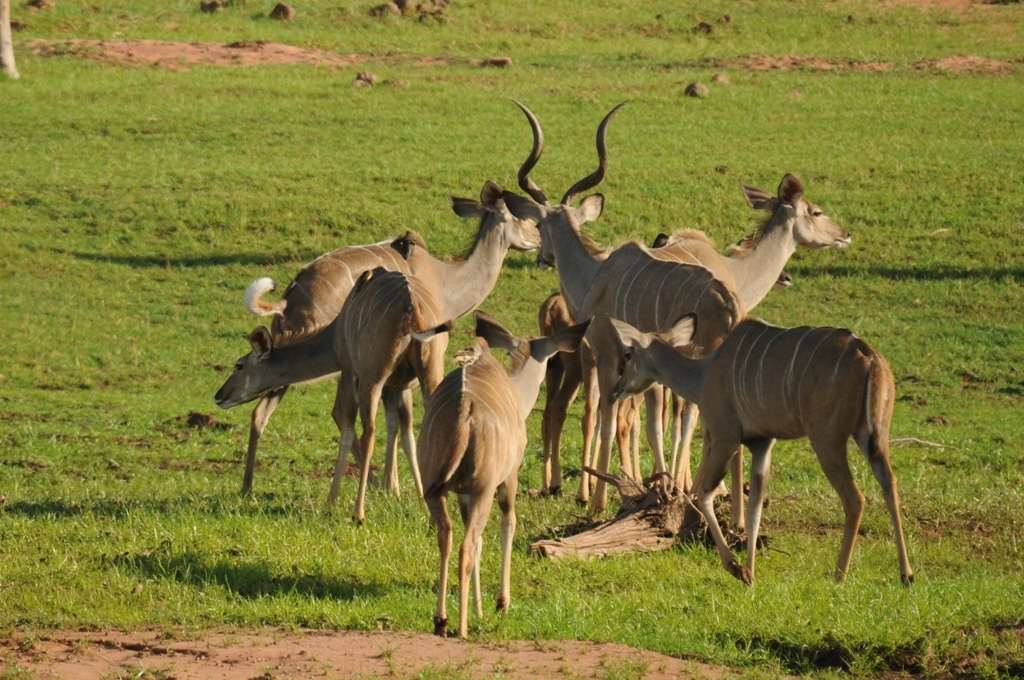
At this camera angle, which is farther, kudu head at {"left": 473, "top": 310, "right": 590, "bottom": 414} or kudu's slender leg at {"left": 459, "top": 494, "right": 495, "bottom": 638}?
kudu head at {"left": 473, "top": 310, "right": 590, "bottom": 414}

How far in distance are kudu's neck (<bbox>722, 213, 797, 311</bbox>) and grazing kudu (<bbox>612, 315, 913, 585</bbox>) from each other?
7.67ft

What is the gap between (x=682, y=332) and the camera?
7.37 m

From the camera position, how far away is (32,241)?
15219 mm

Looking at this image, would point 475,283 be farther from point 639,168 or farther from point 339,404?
point 639,168

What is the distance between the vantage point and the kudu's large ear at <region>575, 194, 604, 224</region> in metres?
9.78

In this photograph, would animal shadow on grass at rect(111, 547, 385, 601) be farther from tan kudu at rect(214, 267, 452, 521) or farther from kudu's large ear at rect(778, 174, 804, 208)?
kudu's large ear at rect(778, 174, 804, 208)

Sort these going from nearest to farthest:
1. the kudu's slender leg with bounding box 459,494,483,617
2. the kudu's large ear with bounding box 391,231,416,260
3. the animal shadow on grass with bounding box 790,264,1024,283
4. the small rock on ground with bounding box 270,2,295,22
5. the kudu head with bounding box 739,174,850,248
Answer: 1. the kudu's slender leg with bounding box 459,494,483,617
2. the kudu's large ear with bounding box 391,231,416,260
3. the kudu head with bounding box 739,174,850,248
4. the animal shadow on grass with bounding box 790,264,1024,283
5. the small rock on ground with bounding box 270,2,295,22

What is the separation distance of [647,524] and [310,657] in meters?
2.55

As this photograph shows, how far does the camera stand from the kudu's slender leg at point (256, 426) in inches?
332

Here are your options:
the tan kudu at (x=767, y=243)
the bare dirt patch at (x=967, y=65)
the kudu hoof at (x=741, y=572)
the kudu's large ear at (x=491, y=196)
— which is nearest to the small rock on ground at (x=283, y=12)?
the bare dirt patch at (x=967, y=65)

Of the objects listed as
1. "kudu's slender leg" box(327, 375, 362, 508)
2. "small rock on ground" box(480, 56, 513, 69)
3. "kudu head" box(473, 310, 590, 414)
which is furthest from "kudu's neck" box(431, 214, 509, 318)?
"small rock on ground" box(480, 56, 513, 69)

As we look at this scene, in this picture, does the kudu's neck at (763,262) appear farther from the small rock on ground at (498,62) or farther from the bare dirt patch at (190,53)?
the bare dirt patch at (190,53)

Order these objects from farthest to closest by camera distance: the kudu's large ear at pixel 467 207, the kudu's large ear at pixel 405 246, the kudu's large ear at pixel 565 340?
the kudu's large ear at pixel 467 207, the kudu's large ear at pixel 405 246, the kudu's large ear at pixel 565 340

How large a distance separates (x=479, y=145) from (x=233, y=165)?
337 centimetres
